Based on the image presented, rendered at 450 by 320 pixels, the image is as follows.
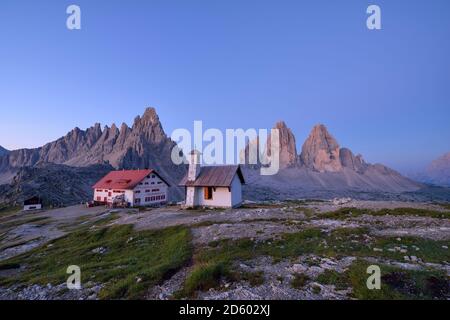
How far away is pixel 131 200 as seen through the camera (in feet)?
177

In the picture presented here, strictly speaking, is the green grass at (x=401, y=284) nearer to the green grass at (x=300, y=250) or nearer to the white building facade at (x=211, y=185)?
the green grass at (x=300, y=250)

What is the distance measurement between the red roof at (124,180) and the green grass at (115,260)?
91.0 feet

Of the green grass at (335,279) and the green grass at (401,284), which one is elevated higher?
the green grass at (401,284)

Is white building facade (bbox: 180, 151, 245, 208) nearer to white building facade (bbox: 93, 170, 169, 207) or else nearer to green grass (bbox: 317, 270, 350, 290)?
white building facade (bbox: 93, 170, 169, 207)

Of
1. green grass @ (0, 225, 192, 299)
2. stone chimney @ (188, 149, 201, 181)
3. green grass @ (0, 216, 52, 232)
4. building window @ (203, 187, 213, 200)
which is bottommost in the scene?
green grass @ (0, 216, 52, 232)

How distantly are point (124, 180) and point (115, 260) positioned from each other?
43.4m

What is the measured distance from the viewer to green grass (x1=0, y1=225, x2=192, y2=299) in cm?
1252

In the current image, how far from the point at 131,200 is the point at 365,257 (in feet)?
160

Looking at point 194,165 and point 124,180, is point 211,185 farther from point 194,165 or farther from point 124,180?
point 124,180

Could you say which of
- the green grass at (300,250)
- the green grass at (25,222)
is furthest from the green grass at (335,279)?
Result: the green grass at (25,222)

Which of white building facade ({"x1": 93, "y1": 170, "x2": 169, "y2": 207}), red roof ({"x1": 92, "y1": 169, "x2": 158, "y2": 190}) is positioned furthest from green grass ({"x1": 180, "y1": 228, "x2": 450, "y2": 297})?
red roof ({"x1": 92, "y1": 169, "x2": 158, "y2": 190})

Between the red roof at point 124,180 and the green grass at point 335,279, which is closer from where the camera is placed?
the green grass at point 335,279

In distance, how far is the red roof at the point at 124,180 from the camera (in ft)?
182

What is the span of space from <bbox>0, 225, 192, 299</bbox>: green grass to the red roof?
27.7 meters
